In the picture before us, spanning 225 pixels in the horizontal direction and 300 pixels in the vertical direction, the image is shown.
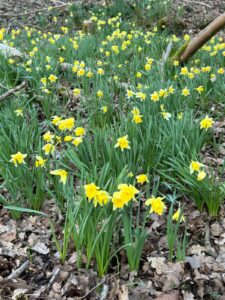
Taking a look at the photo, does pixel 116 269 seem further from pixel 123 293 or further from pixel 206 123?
pixel 206 123

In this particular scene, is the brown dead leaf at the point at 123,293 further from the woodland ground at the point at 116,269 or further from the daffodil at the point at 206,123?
the daffodil at the point at 206,123

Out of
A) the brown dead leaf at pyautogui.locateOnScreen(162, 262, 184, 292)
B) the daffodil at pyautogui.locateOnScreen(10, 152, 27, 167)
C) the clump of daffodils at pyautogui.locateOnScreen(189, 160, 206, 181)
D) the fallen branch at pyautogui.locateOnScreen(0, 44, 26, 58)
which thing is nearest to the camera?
the brown dead leaf at pyautogui.locateOnScreen(162, 262, 184, 292)

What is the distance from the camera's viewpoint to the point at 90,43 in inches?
223

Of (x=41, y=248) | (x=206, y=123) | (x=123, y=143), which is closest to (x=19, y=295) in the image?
(x=41, y=248)

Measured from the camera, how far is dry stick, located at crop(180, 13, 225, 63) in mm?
4467

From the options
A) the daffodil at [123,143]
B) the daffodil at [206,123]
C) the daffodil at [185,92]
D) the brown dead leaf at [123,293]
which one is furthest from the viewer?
the daffodil at [185,92]

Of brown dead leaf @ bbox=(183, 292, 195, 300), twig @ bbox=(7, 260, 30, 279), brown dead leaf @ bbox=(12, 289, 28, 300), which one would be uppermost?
brown dead leaf @ bbox=(12, 289, 28, 300)

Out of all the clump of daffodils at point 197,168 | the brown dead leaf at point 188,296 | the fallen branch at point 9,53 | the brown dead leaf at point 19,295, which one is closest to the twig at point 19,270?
the brown dead leaf at point 19,295

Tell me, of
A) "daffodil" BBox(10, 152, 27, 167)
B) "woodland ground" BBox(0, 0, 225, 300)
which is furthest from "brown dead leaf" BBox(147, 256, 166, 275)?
"daffodil" BBox(10, 152, 27, 167)

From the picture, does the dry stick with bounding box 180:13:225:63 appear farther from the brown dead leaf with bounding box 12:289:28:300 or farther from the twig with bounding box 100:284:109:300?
A: the brown dead leaf with bounding box 12:289:28:300

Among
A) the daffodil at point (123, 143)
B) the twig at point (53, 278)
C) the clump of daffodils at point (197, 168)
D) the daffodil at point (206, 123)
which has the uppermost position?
the daffodil at point (123, 143)

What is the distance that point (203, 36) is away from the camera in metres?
4.66

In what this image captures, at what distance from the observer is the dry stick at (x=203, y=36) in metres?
4.47

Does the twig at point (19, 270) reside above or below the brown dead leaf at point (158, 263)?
above
